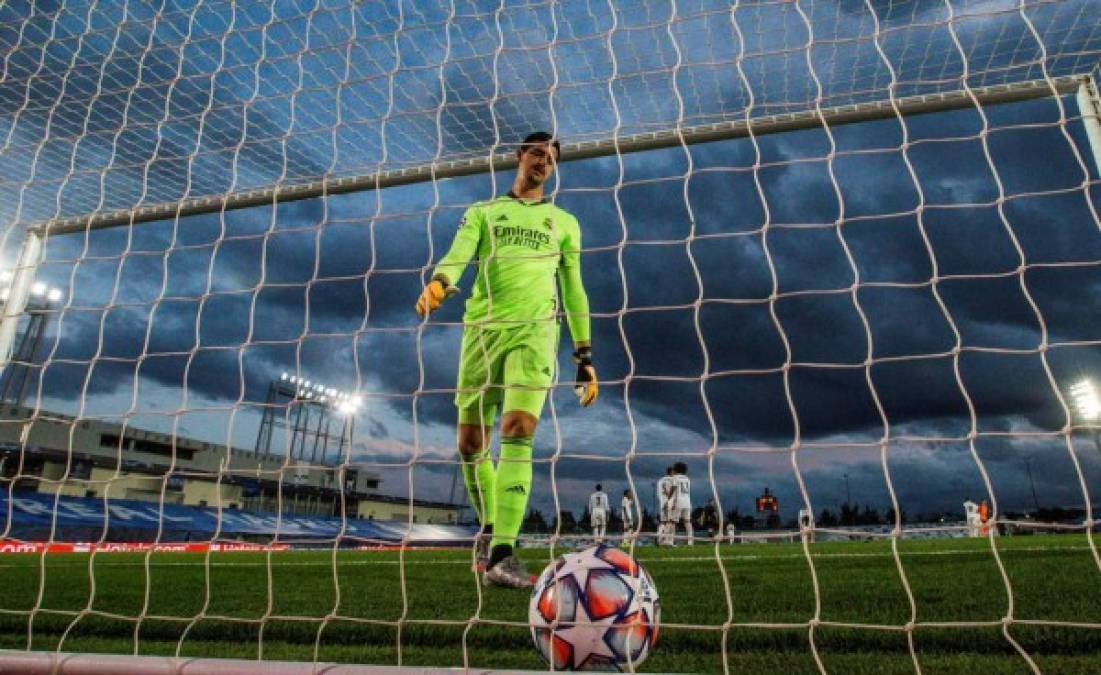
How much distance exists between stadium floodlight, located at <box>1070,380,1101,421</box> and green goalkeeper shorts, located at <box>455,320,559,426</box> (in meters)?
22.8

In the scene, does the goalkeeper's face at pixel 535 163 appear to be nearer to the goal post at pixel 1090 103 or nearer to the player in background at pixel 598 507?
the goal post at pixel 1090 103

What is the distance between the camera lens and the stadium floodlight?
19781 mm

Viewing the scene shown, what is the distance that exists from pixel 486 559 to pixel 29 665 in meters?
1.92

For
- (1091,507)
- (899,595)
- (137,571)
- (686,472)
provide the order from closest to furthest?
(1091,507) < (899,595) < (137,571) < (686,472)

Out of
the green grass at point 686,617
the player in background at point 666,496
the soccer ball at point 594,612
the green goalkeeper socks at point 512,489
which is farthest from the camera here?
the player in background at point 666,496

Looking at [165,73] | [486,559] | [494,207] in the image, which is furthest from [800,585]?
[165,73]

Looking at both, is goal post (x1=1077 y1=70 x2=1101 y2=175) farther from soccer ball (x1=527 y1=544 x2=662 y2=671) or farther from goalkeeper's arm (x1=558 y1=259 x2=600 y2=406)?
soccer ball (x1=527 y1=544 x2=662 y2=671)

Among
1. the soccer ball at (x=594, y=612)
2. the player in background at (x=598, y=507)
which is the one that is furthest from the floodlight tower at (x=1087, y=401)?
the soccer ball at (x=594, y=612)

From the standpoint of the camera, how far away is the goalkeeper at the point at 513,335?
311 cm

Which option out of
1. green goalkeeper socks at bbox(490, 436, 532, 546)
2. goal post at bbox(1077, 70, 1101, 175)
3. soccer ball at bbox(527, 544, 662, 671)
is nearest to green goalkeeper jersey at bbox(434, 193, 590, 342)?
green goalkeeper socks at bbox(490, 436, 532, 546)

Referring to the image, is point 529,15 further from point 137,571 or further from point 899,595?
point 137,571

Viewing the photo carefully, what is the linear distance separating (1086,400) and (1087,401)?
14 cm

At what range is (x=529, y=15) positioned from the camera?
12.3ft

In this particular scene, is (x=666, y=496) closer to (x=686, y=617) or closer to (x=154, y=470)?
(x=686, y=617)
